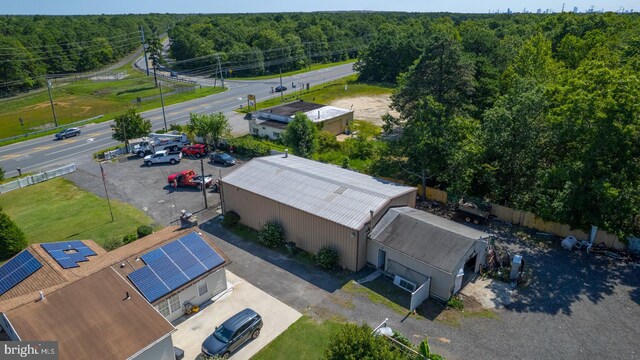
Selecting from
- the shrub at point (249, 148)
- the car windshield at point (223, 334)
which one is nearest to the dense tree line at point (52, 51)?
the shrub at point (249, 148)

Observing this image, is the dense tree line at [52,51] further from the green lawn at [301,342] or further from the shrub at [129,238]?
the green lawn at [301,342]

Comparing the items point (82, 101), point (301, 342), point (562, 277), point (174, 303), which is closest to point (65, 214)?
point (174, 303)

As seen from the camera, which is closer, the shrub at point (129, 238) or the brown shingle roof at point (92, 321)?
the brown shingle roof at point (92, 321)

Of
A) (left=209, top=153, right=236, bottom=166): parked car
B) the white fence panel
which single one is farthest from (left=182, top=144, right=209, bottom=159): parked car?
the white fence panel

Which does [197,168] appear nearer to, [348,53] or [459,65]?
[459,65]

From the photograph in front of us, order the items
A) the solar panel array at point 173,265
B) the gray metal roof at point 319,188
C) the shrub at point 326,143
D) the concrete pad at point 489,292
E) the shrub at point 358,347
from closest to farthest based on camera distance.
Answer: the shrub at point 358,347 → the solar panel array at point 173,265 → the concrete pad at point 489,292 → the gray metal roof at point 319,188 → the shrub at point 326,143

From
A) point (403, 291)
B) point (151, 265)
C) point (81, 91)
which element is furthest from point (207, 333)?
point (81, 91)

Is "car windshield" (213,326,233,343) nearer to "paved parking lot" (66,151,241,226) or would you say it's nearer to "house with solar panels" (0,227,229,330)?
Answer: "house with solar panels" (0,227,229,330)
